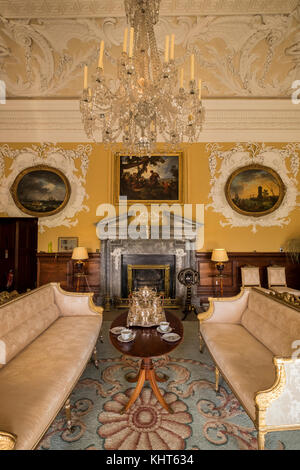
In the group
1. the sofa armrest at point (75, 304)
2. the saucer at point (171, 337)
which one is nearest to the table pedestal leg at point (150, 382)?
the saucer at point (171, 337)

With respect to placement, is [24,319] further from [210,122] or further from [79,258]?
[210,122]

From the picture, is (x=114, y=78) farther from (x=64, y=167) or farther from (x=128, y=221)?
(x=128, y=221)

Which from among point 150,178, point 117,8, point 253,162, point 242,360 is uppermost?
point 117,8

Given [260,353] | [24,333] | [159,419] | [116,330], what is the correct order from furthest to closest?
1. [116,330]
2. [24,333]
3. [260,353]
4. [159,419]

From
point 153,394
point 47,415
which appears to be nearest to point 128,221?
point 153,394

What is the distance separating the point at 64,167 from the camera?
252 inches

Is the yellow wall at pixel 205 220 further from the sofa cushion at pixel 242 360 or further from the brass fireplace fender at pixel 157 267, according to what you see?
the sofa cushion at pixel 242 360

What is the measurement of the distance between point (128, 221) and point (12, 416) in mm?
4960

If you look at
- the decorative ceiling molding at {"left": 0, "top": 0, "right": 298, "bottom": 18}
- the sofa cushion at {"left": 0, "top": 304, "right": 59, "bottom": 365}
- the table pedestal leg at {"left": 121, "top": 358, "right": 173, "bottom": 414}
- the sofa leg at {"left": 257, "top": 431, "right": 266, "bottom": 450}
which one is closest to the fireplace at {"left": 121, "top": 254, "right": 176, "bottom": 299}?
the sofa cushion at {"left": 0, "top": 304, "right": 59, "bottom": 365}

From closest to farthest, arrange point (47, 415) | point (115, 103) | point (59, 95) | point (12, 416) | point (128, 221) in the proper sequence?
point (12, 416)
point (47, 415)
point (115, 103)
point (59, 95)
point (128, 221)

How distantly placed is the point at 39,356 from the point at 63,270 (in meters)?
4.07

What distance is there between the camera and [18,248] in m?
6.36

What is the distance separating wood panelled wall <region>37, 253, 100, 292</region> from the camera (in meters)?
6.25

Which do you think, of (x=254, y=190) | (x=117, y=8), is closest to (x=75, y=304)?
(x=117, y=8)
